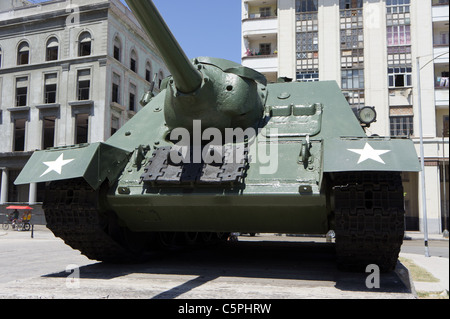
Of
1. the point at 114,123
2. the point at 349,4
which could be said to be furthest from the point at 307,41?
the point at 114,123

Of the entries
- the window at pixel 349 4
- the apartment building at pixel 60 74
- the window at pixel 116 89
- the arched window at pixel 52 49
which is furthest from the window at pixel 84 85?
the window at pixel 349 4

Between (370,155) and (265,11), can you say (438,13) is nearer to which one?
(265,11)

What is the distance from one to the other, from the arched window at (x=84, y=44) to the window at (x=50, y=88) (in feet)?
7.41

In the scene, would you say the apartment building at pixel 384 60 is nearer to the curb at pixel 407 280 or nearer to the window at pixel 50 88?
the window at pixel 50 88

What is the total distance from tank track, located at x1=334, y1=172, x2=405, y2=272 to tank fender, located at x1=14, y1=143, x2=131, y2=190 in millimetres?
2982

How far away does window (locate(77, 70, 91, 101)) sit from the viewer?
30.3 meters

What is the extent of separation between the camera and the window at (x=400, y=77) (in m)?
27.4

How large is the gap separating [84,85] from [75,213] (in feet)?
84.1

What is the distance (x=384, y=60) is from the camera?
91.4 feet

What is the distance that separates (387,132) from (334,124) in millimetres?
21568

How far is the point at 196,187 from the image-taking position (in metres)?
6.38

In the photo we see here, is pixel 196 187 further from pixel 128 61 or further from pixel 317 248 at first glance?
pixel 128 61
